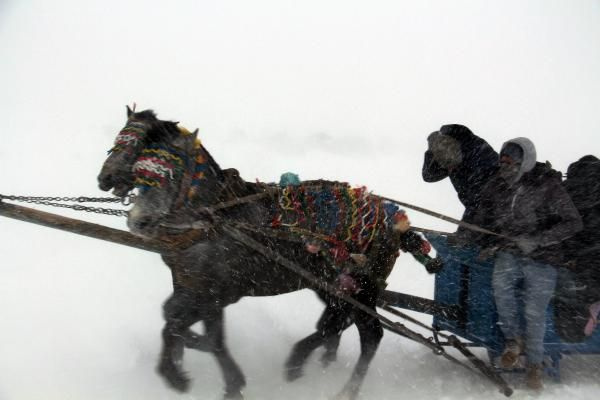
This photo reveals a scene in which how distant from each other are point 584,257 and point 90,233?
3.54 m

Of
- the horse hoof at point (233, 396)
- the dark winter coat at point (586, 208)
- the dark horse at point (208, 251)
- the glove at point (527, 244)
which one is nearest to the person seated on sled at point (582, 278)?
the dark winter coat at point (586, 208)

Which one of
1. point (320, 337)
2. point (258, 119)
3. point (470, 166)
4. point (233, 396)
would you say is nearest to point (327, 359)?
point (320, 337)

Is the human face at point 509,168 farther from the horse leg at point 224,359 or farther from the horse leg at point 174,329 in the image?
the horse leg at point 174,329

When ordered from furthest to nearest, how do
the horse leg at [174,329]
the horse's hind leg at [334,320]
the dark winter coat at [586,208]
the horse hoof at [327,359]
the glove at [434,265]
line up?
the horse hoof at [327,359]
the horse's hind leg at [334,320]
the glove at [434,265]
the dark winter coat at [586,208]
the horse leg at [174,329]

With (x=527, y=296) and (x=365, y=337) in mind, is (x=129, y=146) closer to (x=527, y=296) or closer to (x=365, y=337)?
(x=365, y=337)

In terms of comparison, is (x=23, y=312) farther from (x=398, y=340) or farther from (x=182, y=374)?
(x=398, y=340)

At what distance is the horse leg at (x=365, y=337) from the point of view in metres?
3.83

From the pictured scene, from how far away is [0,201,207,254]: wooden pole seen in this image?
127 inches

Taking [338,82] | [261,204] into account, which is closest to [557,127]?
[338,82]

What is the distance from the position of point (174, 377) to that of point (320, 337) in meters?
1.18

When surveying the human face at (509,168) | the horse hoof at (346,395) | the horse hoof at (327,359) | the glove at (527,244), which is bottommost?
the horse hoof at (346,395)

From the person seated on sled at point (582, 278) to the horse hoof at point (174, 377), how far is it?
2.79 m

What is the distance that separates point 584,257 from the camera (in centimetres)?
382

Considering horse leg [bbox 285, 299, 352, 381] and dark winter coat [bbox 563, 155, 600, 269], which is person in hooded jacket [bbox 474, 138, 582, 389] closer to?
dark winter coat [bbox 563, 155, 600, 269]
